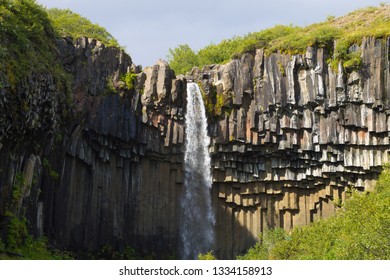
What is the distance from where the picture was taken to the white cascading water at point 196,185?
30.7 metres

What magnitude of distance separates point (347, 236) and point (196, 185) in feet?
41.9

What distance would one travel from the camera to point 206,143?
3072 cm

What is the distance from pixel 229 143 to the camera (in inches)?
1197

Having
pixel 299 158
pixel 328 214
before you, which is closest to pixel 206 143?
pixel 299 158

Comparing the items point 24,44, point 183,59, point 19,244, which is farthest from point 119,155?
point 183,59

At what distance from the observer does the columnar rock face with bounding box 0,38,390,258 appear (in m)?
28.1

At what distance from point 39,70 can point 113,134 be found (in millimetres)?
8370

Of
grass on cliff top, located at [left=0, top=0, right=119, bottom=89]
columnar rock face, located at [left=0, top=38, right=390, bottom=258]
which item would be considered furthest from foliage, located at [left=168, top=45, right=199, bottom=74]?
grass on cliff top, located at [left=0, top=0, right=119, bottom=89]

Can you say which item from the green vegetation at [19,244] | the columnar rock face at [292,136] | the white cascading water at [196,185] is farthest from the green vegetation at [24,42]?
the columnar rock face at [292,136]

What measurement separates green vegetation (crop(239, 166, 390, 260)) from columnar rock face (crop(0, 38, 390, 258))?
6.96 feet

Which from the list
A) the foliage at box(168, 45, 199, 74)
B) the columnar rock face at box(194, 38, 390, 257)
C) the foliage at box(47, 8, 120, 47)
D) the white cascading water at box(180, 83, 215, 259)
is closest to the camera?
the columnar rock face at box(194, 38, 390, 257)

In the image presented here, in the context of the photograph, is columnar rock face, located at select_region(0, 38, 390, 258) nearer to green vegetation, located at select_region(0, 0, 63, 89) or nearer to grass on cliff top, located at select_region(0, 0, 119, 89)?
grass on cliff top, located at select_region(0, 0, 119, 89)

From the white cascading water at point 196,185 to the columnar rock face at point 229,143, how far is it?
0.43 metres
